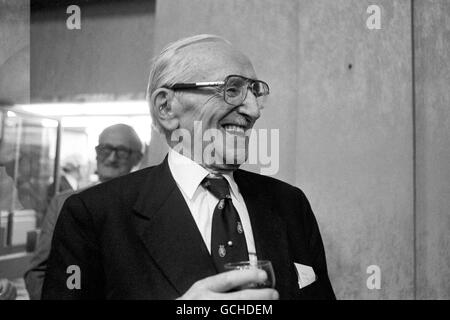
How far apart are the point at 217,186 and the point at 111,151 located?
51cm

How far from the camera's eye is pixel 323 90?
1252 mm

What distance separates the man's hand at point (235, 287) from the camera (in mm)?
657

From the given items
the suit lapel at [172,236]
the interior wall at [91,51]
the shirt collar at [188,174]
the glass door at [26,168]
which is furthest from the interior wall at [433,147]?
the glass door at [26,168]

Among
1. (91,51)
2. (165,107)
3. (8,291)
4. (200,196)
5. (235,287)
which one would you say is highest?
(91,51)

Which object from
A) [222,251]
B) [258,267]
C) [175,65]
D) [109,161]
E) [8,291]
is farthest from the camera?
[109,161]

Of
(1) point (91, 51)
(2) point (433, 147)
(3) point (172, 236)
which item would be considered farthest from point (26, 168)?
(2) point (433, 147)

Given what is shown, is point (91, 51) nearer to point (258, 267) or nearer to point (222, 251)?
point (222, 251)

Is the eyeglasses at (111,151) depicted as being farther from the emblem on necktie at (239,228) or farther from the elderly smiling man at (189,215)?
the emblem on necktie at (239,228)

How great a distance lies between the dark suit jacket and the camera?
86 centimetres

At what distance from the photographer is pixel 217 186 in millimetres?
939

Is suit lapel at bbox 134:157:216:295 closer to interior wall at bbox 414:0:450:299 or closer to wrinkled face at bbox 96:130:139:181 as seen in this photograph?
wrinkled face at bbox 96:130:139:181

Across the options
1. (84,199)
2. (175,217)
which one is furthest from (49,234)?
(175,217)
